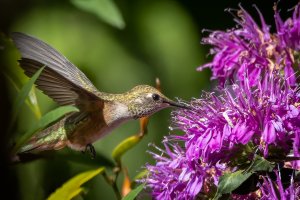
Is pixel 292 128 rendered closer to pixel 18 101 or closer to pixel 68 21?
pixel 18 101

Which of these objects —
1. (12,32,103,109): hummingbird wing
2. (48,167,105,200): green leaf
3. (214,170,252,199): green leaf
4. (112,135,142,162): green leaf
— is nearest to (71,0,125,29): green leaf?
(12,32,103,109): hummingbird wing

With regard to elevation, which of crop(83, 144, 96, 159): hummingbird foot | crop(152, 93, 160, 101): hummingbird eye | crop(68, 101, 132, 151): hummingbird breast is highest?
crop(152, 93, 160, 101): hummingbird eye

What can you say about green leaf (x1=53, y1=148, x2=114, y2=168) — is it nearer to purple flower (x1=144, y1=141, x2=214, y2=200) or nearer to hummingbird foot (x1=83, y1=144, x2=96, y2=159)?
hummingbird foot (x1=83, y1=144, x2=96, y2=159)

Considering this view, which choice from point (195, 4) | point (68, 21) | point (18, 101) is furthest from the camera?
point (195, 4)

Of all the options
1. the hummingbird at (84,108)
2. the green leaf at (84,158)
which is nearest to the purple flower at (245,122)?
the hummingbird at (84,108)

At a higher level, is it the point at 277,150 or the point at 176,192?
the point at 277,150

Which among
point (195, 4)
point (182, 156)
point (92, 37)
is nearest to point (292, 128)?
point (182, 156)
